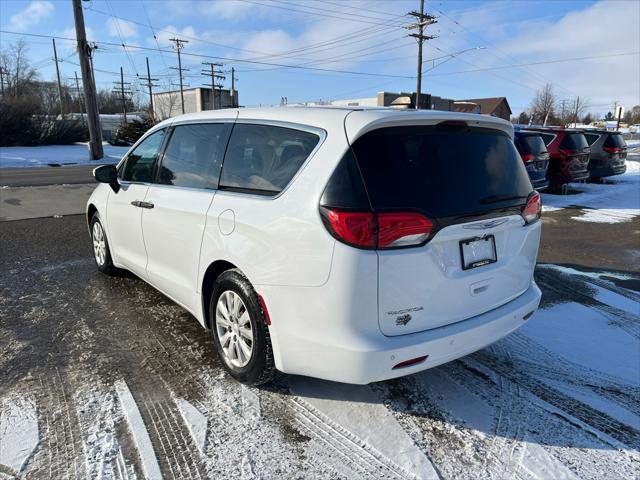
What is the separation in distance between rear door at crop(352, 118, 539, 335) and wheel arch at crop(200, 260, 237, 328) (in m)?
1.22

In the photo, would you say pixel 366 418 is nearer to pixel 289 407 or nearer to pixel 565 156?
pixel 289 407

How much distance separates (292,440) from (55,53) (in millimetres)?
81440

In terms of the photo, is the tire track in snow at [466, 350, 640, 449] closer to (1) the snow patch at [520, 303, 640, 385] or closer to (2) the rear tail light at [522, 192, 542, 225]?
(1) the snow patch at [520, 303, 640, 385]

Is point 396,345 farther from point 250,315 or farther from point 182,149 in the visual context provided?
point 182,149

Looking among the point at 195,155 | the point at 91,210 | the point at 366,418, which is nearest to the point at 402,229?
the point at 366,418

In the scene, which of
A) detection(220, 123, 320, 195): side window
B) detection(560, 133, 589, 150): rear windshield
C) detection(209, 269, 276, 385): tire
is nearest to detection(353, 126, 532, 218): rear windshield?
detection(220, 123, 320, 195): side window

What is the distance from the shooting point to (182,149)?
151 inches

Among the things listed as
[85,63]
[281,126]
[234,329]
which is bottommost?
[234,329]

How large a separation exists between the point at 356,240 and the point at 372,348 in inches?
22.2

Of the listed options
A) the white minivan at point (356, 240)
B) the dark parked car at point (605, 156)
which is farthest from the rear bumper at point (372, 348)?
the dark parked car at point (605, 156)

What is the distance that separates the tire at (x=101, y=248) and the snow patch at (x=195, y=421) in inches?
106

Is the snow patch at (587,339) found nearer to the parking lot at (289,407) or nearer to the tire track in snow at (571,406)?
the parking lot at (289,407)

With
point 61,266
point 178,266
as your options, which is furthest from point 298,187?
point 61,266

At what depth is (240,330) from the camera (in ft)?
10.00
